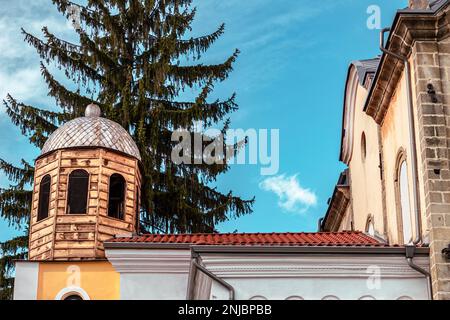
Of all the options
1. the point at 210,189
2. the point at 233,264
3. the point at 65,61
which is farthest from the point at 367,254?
the point at 65,61

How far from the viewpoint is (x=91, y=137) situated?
21.0m

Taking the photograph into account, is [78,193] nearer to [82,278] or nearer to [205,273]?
[82,278]

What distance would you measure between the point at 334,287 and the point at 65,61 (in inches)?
659

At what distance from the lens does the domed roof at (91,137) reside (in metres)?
20.9

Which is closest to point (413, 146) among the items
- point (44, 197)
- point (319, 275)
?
point (319, 275)

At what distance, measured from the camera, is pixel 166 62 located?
30641 millimetres

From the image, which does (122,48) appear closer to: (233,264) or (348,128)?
(348,128)

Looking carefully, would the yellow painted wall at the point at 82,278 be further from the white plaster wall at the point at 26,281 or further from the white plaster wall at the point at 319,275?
the white plaster wall at the point at 319,275

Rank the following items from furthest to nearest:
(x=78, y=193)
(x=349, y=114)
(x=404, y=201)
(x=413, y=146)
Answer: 1. (x=349, y=114)
2. (x=78, y=193)
3. (x=404, y=201)
4. (x=413, y=146)

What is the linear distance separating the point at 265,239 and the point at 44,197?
5513 millimetres

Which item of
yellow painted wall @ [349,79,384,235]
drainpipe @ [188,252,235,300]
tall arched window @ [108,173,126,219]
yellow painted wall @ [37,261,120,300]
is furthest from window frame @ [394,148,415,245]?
tall arched window @ [108,173,126,219]

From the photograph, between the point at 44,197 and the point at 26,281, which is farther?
the point at 44,197

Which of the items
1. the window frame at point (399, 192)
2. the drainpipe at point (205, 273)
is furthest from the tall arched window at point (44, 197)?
the window frame at point (399, 192)

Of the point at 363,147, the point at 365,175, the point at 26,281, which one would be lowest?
the point at 26,281
